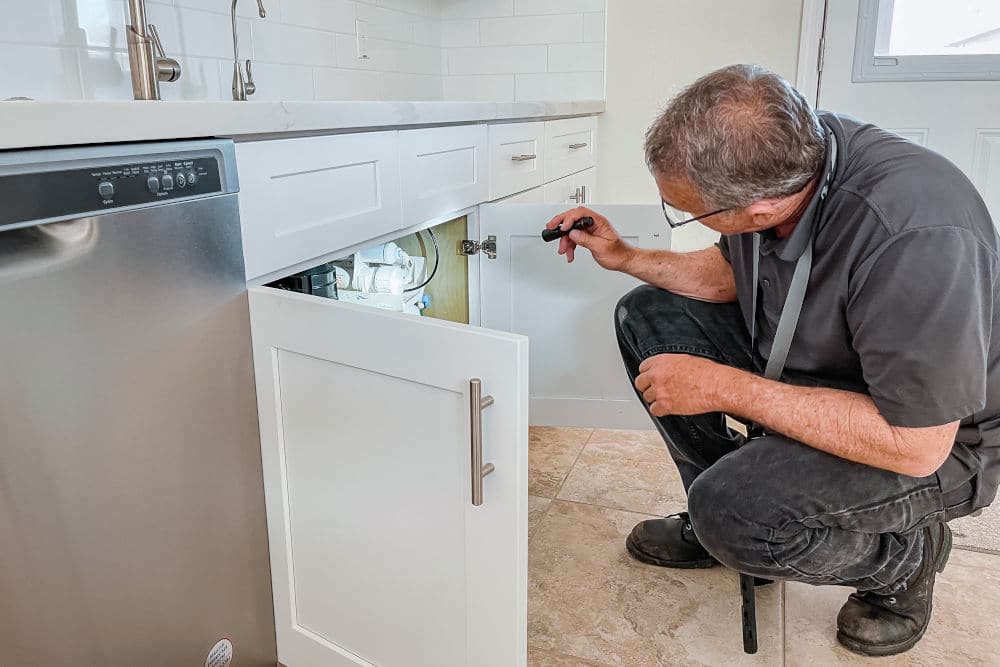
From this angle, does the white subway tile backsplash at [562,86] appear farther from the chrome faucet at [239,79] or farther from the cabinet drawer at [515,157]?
the chrome faucet at [239,79]

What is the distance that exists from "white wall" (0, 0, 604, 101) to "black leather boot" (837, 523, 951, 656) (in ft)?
5.49

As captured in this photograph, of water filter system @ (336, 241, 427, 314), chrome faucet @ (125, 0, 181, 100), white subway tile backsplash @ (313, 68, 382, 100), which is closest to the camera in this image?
chrome faucet @ (125, 0, 181, 100)

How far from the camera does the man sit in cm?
101

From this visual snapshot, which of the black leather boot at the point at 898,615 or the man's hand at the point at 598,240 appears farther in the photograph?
the man's hand at the point at 598,240

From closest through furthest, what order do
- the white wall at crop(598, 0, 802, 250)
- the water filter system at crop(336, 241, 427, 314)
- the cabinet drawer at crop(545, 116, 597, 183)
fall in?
the water filter system at crop(336, 241, 427, 314), the cabinet drawer at crop(545, 116, 597, 183), the white wall at crop(598, 0, 802, 250)

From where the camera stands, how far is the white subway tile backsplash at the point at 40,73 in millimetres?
1359

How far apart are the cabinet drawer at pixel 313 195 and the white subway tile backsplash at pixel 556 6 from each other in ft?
5.60

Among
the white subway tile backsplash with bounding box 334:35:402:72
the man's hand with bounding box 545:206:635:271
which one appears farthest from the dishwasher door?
the white subway tile backsplash with bounding box 334:35:402:72

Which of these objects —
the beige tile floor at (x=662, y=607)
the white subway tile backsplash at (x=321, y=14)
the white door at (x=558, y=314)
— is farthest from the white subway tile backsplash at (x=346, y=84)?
the beige tile floor at (x=662, y=607)

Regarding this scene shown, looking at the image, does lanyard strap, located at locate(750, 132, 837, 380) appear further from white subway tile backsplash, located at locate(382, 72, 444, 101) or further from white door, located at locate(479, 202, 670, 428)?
white subway tile backsplash, located at locate(382, 72, 444, 101)

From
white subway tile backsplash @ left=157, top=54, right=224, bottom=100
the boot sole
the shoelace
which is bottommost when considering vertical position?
the boot sole

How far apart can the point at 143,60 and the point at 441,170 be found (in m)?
0.60

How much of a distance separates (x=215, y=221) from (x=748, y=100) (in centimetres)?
71

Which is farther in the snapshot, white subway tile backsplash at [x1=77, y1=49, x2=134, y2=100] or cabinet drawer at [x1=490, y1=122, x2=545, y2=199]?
cabinet drawer at [x1=490, y1=122, x2=545, y2=199]
